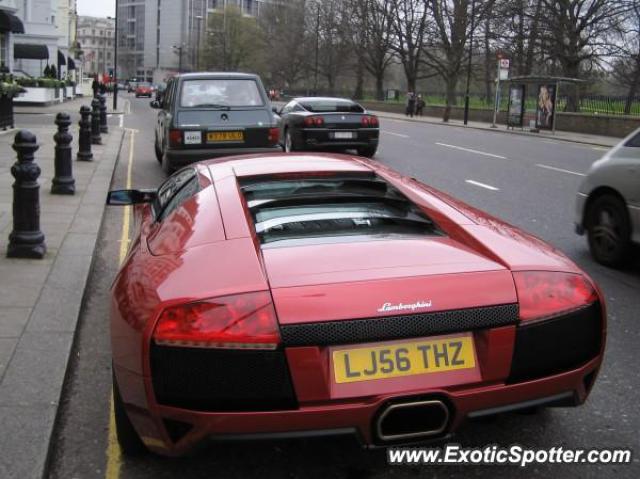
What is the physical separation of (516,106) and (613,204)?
97.6 ft

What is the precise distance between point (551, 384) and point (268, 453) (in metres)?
1.21

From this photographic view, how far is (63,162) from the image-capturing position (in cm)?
952

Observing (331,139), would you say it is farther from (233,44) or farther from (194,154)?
(233,44)

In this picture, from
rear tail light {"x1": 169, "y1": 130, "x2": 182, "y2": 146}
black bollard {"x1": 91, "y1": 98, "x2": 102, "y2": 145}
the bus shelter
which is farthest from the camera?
the bus shelter

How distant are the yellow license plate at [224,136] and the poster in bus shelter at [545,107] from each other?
23611 mm

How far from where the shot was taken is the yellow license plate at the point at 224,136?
1136 cm

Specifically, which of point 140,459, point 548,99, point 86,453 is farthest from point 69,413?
point 548,99

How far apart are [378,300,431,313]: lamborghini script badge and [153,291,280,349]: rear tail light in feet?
1.22

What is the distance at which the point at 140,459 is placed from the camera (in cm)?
304

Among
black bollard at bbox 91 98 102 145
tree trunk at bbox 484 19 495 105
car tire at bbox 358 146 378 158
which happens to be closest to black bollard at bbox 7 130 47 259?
car tire at bbox 358 146 378 158

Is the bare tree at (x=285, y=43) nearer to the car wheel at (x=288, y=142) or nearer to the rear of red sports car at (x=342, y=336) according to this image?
the car wheel at (x=288, y=142)

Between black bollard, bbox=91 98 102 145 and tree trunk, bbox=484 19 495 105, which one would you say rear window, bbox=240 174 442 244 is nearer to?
black bollard, bbox=91 98 102 145

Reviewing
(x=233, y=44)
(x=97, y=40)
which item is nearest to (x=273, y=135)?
(x=233, y=44)

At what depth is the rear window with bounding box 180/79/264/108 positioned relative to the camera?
11.8m
